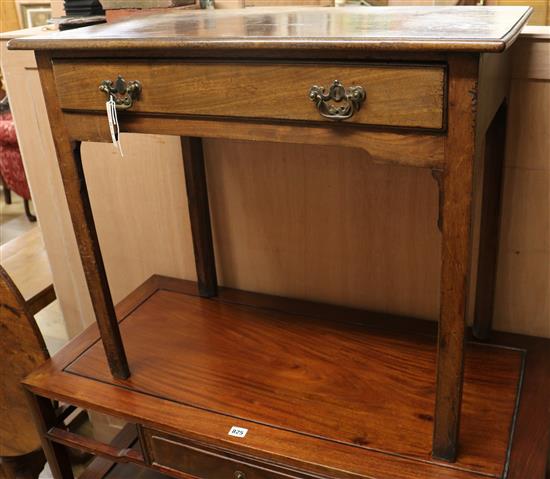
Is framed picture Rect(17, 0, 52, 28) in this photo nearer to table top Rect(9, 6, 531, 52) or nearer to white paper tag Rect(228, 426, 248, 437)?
table top Rect(9, 6, 531, 52)

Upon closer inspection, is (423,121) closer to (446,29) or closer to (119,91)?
(446,29)

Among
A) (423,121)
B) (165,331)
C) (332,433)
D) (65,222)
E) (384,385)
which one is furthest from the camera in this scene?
(65,222)

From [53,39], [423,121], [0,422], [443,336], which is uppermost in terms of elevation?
[53,39]

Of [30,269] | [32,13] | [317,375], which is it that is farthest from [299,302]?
[32,13]

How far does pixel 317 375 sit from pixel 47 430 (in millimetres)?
581

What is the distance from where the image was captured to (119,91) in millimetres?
987

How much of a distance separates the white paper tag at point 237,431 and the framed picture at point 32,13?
3.00 meters

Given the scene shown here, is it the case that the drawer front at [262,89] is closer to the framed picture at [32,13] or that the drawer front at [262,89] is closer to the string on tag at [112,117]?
the string on tag at [112,117]

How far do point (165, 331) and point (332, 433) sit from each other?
493 millimetres

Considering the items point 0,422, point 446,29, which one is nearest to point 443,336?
point 446,29

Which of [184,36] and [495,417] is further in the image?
[495,417]

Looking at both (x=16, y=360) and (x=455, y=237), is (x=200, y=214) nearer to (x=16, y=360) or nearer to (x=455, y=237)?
(x=16, y=360)

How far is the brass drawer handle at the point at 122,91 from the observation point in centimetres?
97

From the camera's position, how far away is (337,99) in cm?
83
